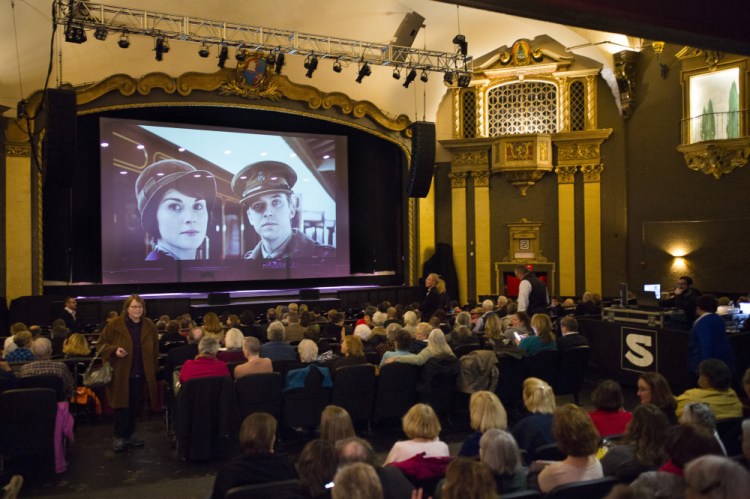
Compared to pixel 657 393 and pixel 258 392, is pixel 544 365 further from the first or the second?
pixel 258 392

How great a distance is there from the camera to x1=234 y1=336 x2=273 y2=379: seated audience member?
18.9 feet

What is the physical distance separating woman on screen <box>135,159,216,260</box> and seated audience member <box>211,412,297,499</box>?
11.2m

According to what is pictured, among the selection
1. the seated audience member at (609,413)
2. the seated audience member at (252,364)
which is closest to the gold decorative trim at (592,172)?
the seated audience member at (252,364)

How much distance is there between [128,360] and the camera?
5727 mm

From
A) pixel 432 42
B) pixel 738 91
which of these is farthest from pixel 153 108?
pixel 738 91

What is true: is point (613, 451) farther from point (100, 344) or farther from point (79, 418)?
point (79, 418)

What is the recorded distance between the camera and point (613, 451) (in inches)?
131

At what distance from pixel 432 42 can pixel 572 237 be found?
208 inches

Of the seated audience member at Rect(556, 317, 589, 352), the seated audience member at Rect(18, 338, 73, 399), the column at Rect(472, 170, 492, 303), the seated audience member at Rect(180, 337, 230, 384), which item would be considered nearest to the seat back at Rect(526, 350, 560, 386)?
the seated audience member at Rect(556, 317, 589, 352)

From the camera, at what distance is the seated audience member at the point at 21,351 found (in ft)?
20.9

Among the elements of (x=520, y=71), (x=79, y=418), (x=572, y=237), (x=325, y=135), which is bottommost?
(x=79, y=418)

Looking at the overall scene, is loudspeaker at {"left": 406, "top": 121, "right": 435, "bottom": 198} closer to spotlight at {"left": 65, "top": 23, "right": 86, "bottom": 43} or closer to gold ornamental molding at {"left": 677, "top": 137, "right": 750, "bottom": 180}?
gold ornamental molding at {"left": 677, "top": 137, "right": 750, "bottom": 180}

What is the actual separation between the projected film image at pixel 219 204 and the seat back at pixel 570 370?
9.07m

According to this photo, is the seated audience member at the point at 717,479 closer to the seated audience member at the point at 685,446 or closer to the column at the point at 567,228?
the seated audience member at the point at 685,446
